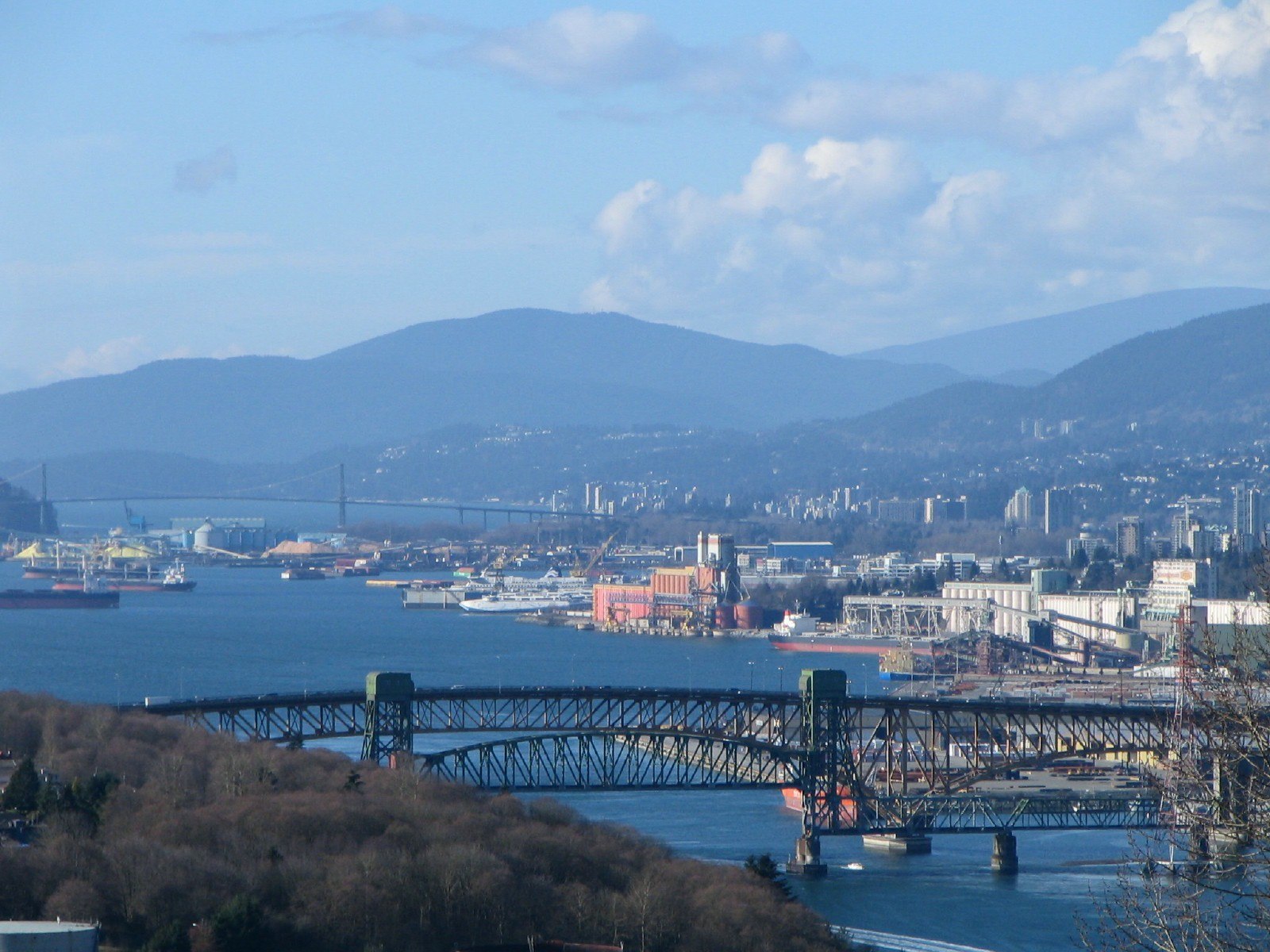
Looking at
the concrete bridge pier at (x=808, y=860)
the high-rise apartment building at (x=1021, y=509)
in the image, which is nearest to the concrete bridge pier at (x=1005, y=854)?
the concrete bridge pier at (x=808, y=860)

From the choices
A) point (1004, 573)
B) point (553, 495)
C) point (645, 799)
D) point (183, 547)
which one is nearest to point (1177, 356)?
point (553, 495)

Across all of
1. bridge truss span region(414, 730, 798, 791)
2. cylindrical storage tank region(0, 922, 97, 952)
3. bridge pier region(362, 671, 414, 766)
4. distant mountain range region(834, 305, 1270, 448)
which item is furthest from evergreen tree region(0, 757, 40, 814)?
distant mountain range region(834, 305, 1270, 448)

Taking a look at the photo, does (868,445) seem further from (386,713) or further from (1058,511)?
(386,713)

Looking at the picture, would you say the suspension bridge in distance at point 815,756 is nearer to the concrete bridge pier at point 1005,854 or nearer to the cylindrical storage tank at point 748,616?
the concrete bridge pier at point 1005,854

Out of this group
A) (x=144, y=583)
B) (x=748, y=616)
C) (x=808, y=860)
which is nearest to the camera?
(x=808, y=860)

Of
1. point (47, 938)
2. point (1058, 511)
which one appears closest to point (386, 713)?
point (47, 938)
